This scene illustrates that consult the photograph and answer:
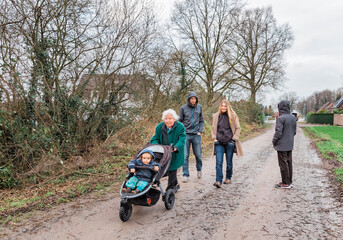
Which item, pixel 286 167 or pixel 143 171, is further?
pixel 286 167

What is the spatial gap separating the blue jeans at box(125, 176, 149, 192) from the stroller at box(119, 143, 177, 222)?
0.05m

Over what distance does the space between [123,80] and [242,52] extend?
69.8ft

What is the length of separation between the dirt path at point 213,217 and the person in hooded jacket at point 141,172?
20.4 inches

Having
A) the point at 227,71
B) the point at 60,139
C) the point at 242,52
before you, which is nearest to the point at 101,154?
the point at 60,139

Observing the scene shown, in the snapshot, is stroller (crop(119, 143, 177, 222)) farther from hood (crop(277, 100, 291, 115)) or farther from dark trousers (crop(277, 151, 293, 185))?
hood (crop(277, 100, 291, 115))

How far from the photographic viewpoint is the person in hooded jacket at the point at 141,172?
3732 millimetres

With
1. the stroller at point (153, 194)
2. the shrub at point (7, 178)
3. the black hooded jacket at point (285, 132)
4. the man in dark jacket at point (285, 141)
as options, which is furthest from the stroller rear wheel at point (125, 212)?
the black hooded jacket at point (285, 132)

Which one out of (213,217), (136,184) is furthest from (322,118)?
(136,184)

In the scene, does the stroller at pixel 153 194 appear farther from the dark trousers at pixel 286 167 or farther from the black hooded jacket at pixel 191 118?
the dark trousers at pixel 286 167

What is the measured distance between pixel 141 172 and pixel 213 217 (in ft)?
4.30

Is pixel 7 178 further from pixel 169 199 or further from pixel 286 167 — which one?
pixel 286 167

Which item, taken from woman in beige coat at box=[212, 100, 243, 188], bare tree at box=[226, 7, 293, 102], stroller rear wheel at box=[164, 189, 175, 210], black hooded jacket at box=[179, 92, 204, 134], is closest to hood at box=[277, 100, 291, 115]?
woman in beige coat at box=[212, 100, 243, 188]

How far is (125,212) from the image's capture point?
373cm

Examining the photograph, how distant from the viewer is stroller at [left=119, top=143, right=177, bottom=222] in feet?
12.0
